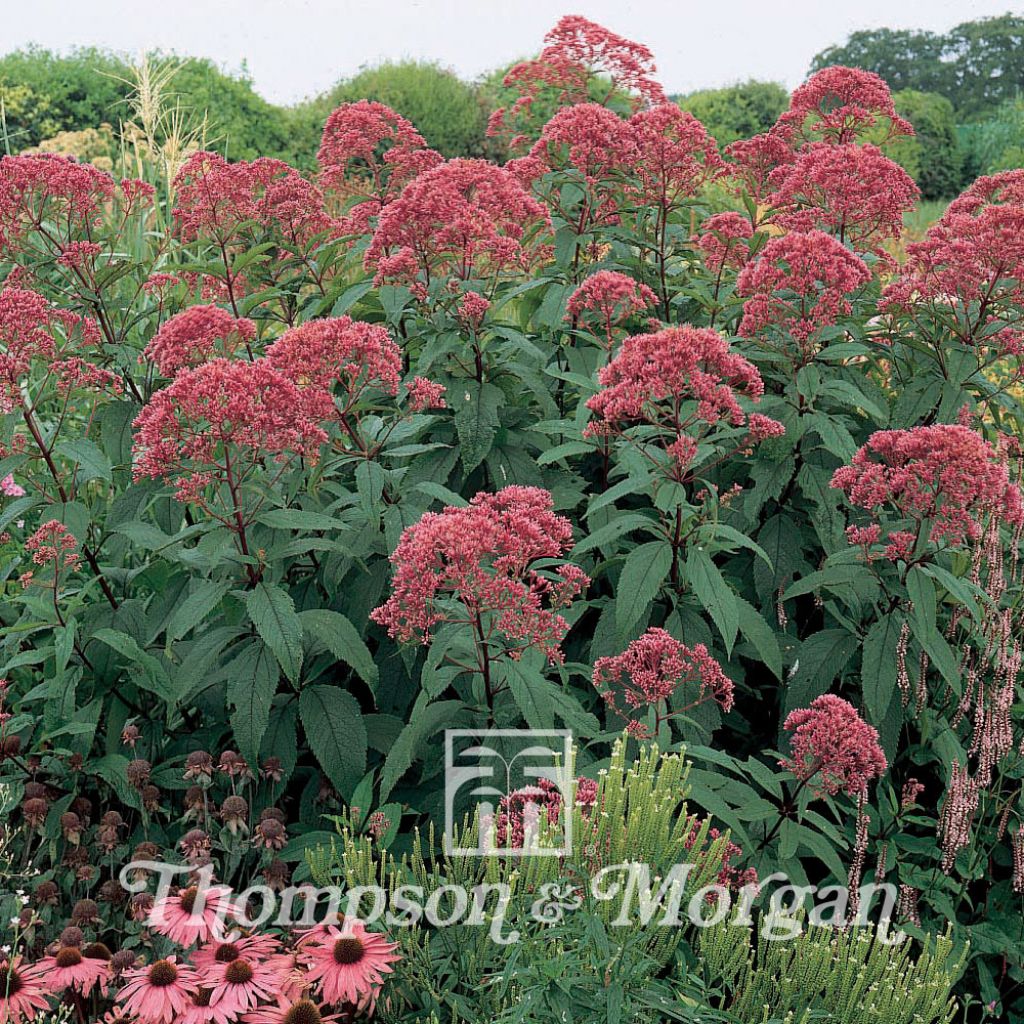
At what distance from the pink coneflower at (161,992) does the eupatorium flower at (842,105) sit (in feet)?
12.6

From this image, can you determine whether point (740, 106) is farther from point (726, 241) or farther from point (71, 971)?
point (71, 971)

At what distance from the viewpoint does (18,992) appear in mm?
2451

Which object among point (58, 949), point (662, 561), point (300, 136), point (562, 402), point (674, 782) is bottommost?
point (58, 949)

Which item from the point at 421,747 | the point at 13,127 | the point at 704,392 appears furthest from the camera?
the point at 13,127

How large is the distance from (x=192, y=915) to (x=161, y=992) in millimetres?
207

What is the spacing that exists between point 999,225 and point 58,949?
334 cm

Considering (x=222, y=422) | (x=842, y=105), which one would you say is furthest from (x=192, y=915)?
(x=842, y=105)

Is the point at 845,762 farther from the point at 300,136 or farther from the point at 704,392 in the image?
the point at 300,136

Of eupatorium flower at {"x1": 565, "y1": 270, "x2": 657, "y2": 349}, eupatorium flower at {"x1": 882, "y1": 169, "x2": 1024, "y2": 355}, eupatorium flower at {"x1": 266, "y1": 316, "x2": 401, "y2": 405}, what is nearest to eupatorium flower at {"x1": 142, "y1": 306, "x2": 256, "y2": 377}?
eupatorium flower at {"x1": 266, "y1": 316, "x2": 401, "y2": 405}

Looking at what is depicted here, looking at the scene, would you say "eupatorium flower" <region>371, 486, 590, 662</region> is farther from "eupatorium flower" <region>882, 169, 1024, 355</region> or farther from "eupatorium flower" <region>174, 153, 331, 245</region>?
"eupatorium flower" <region>882, 169, 1024, 355</region>

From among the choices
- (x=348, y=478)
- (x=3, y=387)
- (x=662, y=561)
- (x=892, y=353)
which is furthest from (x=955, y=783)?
(x=3, y=387)

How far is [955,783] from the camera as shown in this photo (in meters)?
3.12

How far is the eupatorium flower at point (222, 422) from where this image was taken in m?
2.83

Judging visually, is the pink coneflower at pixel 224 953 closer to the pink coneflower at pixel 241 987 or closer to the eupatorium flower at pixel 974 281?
the pink coneflower at pixel 241 987
